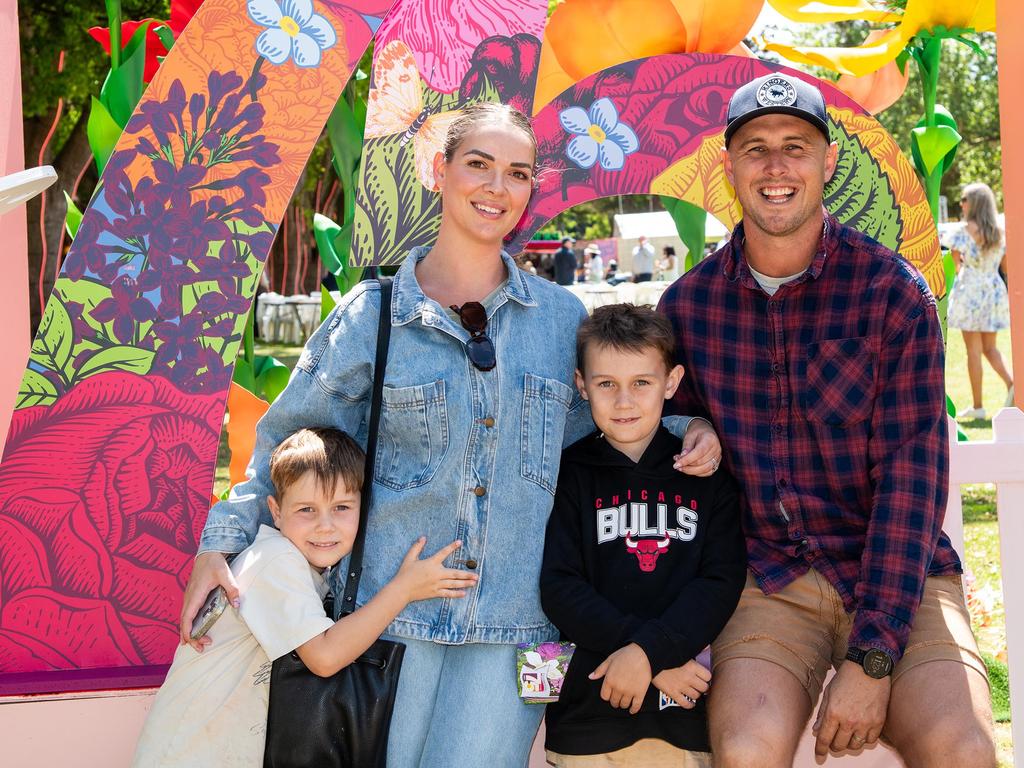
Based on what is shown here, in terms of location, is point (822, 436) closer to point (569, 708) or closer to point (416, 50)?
point (569, 708)

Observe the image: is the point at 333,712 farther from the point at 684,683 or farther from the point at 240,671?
the point at 684,683

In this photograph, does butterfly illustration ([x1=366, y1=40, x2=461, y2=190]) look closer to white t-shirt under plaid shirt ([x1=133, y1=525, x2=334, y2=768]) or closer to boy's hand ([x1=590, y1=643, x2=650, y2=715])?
white t-shirt under plaid shirt ([x1=133, y1=525, x2=334, y2=768])

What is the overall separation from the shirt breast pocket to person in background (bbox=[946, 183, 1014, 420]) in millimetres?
7151

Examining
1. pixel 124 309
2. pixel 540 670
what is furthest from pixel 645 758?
pixel 124 309

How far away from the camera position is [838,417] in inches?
108

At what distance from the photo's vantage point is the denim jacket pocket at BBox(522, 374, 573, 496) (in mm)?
2625

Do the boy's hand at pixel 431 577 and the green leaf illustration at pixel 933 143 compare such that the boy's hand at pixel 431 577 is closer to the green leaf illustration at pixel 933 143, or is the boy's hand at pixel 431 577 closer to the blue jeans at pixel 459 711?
the blue jeans at pixel 459 711

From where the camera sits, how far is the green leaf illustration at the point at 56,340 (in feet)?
11.0

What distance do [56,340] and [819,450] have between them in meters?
2.34

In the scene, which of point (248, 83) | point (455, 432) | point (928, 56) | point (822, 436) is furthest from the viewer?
point (928, 56)

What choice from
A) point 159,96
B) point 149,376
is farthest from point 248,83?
point 149,376

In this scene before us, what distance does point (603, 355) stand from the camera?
8.80ft

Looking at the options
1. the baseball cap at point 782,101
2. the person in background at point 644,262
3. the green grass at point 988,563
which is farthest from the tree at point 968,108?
the baseball cap at point 782,101

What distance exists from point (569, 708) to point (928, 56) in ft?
9.66
